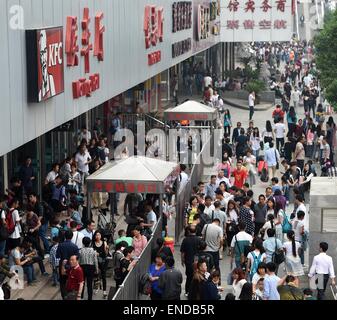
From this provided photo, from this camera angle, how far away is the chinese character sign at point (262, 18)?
51.5 metres

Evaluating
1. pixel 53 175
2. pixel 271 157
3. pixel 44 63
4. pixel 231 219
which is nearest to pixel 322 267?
pixel 231 219

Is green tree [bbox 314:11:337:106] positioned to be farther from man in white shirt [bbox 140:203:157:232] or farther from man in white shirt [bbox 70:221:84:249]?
man in white shirt [bbox 70:221:84:249]

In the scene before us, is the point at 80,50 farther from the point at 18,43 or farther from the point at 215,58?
the point at 215,58

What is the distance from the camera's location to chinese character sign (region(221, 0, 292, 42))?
51.5 meters

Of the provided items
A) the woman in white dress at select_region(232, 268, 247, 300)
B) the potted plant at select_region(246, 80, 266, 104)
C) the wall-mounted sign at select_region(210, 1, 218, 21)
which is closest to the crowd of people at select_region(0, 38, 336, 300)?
the woman in white dress at select_region(232, 268, 247, 300)

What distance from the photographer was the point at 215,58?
191ft

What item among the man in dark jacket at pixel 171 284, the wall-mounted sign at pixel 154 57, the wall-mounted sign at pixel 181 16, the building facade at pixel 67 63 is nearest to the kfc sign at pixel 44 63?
the building facade at pixel 67 63

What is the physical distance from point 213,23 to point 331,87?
15616 millimetres

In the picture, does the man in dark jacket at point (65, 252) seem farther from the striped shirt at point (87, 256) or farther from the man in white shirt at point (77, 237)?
the man in white shirt at point (77, 237)

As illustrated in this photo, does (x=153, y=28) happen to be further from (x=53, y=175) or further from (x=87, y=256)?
(x=87, y=256)

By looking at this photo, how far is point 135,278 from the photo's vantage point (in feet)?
44.9

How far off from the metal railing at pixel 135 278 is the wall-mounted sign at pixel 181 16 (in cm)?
2229

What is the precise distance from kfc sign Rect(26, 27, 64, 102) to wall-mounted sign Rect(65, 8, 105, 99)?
4.07ft

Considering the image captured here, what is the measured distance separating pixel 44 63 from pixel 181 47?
22783 millimetres
